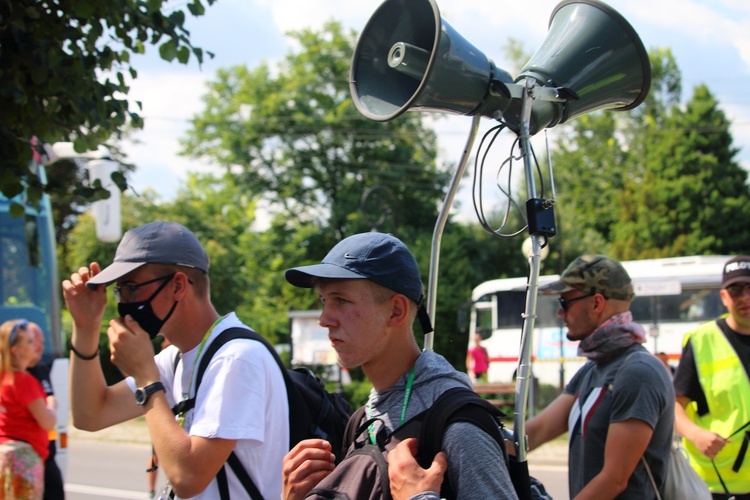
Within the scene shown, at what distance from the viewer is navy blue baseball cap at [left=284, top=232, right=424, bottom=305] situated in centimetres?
222

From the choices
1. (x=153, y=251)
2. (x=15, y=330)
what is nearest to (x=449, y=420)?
(x=153, y=251)

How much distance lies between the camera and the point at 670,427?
131 inches

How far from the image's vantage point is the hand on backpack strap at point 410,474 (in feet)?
6.14

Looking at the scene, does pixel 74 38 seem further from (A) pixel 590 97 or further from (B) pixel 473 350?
(B) pixel 473 350

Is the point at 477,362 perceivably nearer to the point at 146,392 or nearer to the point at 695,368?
the point at 695,368

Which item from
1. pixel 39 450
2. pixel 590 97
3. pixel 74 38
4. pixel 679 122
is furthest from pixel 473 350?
pixel 679 122

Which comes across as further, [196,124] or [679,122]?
[679,122]

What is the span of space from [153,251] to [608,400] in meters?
1.79

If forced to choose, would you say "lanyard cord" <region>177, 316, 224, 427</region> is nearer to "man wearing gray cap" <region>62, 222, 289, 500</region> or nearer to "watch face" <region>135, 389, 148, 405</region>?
"man wearing gray cap" <region>62, 222, 289, 500</region>

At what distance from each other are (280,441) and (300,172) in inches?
1313

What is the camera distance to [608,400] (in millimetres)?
3281

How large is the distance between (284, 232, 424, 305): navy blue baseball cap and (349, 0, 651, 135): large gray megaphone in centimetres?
38

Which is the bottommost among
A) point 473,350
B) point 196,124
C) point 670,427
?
point 473,350

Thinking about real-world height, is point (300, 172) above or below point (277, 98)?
below
